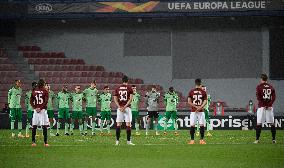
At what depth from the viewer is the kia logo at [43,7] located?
45750mm

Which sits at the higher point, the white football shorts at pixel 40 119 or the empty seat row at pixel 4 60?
the empty seat row at pixel 4 60

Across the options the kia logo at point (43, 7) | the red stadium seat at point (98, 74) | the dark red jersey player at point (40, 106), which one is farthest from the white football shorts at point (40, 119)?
the red stadium seat at point (98, 74)

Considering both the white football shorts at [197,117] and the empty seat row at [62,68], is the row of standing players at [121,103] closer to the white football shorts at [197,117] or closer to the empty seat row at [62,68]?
the white football shorts at [197,117]

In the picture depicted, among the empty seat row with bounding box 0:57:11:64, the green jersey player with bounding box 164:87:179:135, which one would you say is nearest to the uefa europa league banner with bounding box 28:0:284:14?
the empty seat row with bounding box 0:57:11:64

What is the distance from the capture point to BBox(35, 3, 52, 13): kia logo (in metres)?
45.8

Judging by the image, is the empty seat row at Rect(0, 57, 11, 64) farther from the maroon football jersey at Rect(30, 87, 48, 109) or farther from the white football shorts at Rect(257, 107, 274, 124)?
the white football shorts at Rect(257, 107, 274, 124)

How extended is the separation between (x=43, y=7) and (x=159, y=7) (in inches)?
288

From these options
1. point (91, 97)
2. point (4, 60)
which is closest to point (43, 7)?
point (4, 60)

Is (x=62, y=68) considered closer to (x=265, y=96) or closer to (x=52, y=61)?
(x=52, y=61)

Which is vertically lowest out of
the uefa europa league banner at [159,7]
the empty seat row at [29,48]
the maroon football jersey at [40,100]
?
the maroon football jersey at [40,100]

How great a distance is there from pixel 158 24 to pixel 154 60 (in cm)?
237

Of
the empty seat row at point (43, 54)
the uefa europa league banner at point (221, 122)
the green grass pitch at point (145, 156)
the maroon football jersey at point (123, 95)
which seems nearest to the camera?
the green grass pitch at point (145, 156)

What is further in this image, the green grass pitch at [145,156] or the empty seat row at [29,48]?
the empty seat row at [29,48]

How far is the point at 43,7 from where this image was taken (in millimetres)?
45781
